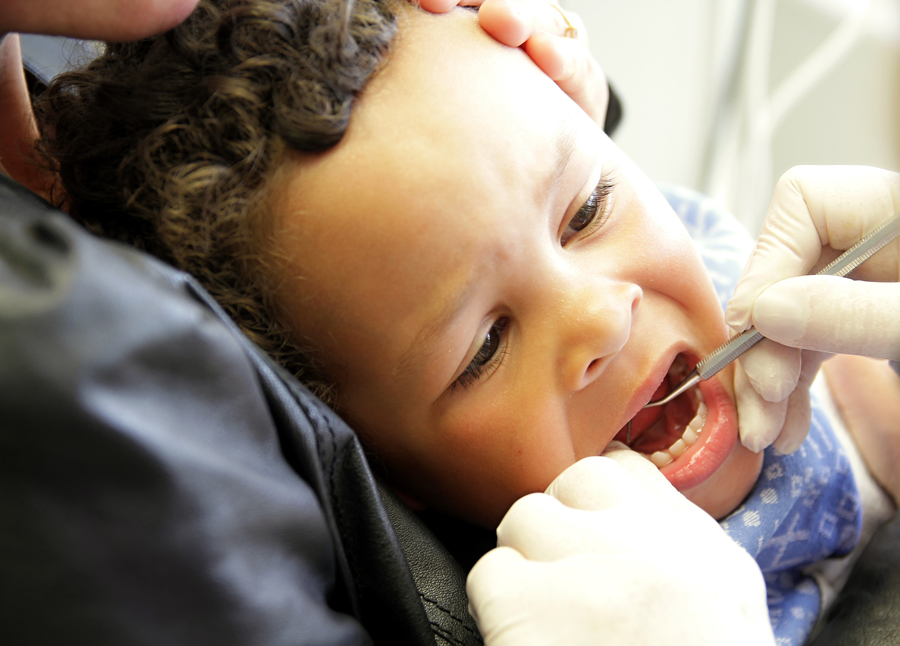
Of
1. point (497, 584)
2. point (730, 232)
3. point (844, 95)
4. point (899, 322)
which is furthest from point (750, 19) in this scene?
point (497, 584)

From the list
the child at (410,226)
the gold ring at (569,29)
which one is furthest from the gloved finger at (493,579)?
the gold ring at (569,29)

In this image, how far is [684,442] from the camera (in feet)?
2.64

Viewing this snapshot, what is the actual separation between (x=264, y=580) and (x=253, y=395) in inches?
4.9

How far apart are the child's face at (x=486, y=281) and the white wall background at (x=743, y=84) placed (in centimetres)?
126

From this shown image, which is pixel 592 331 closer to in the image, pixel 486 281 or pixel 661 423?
pixel 486 281

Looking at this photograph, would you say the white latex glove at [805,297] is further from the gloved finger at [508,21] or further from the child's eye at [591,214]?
the gloved finger at [508,21]

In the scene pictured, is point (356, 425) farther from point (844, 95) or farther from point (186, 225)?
point (844, 95)

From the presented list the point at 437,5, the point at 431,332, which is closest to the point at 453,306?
the point at 431,332

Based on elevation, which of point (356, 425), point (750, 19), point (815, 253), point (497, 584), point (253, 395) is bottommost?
point (356, 425)

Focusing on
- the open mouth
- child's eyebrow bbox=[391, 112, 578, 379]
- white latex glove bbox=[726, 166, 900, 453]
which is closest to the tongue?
the open mouth

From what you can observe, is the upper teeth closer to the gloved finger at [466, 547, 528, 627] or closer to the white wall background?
the gloved finger at [466, 547, 528, 627]

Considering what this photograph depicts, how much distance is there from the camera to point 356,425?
793 millimetres

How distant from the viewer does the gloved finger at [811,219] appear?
74cm

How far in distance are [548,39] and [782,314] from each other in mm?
436
